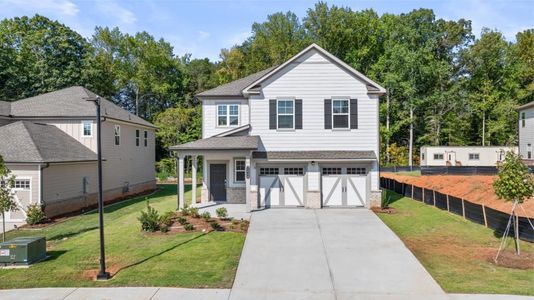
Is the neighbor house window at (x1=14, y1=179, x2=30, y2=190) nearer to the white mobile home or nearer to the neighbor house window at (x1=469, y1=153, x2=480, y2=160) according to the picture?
the white mobile home

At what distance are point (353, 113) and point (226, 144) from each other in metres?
6.72

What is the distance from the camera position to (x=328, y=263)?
35.4 feet

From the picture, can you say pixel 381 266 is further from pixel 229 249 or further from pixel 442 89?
pixel 442 89

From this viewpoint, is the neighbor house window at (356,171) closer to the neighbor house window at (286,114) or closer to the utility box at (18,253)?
the neighbor house window at (286,114)

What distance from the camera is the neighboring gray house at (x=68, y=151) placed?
60.1 feet

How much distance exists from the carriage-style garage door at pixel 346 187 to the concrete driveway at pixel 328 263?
313 cm

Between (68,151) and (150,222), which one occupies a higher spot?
(68,151)

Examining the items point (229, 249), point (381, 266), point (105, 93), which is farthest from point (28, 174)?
point (105, 93)

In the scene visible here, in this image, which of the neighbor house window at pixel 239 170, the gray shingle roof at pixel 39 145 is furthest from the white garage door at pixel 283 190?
the gray shingle roof at pixel 39 145

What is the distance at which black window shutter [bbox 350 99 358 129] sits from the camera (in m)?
19.3

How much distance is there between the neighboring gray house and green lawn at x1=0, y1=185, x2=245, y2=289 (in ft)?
11.4

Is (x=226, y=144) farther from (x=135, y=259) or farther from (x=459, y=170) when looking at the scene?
(x=459, y=170)

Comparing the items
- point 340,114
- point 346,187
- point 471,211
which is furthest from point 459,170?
point 340,114

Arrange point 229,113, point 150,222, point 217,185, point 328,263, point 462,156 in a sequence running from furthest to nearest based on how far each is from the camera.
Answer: point 462,156
point 229,113
point 217,185
point 150,222
point 328,263
